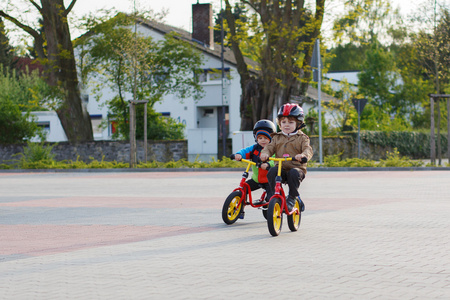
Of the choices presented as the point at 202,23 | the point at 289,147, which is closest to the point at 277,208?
the point at 289,147

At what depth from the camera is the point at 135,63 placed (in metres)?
34.8

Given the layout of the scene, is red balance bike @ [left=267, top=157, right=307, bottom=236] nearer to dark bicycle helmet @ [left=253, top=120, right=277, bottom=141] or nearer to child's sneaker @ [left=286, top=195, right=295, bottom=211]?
child's sneaker @ [left=286, top=195, right=295, bottom=211]

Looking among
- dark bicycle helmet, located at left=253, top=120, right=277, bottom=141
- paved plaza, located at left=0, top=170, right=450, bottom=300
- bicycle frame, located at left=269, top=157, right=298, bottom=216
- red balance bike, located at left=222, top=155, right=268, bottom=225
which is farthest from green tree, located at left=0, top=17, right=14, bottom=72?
bicycle frame, located at left=269, top=157, right=298, bottom=216

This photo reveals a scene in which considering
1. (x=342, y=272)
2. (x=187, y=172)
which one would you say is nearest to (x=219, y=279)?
(x=342, y=272)

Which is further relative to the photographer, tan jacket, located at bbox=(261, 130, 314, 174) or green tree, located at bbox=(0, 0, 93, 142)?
green tree, located at bbox=(0, 0, 93, 142)

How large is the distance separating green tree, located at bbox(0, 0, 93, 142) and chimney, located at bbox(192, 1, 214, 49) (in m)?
16.1

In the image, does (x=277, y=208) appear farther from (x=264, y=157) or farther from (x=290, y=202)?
(x=264, y=157)

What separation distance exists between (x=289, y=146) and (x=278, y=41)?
22.5m

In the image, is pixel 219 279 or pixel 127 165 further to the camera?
pixel 127 165

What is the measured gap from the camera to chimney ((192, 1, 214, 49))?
50.9m

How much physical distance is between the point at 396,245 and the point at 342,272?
1.79 m

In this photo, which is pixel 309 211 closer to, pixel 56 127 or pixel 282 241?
pixel 282 241

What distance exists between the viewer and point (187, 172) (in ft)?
91.8

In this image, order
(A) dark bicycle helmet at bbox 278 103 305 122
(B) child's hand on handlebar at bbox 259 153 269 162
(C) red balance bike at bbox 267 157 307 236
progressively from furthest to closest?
1. (A) dark bicycle helmet at bbox 278 103 305 122
2. (B) child's hand on handlebar at bbox 259 153 269 162
3. (C) red balance bike at bbox 267 157 307 236
